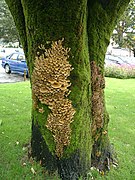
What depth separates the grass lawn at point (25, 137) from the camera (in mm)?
3390

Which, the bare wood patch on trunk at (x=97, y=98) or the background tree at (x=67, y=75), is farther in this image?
the bare wood patch on trunk at (x=97, y=98)

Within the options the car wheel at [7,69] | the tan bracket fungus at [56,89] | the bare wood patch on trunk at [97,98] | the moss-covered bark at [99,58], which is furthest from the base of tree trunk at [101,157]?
the car wheel at [7,69]

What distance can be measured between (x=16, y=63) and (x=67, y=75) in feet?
39.4

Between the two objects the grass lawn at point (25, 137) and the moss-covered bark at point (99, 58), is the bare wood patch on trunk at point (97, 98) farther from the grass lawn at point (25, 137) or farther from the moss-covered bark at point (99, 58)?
the grass lawn at point (25, 137)

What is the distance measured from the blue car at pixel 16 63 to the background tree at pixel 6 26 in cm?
1517

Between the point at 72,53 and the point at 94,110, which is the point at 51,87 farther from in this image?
the point at 94,110

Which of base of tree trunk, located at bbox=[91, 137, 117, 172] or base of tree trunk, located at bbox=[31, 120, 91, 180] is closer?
base of tree trunk, located at bbox=[31, 120, 91, 180]

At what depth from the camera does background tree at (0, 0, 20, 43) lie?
29.2m

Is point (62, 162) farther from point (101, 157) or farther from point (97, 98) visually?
point (97, 98)

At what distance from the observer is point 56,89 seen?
2.84 m

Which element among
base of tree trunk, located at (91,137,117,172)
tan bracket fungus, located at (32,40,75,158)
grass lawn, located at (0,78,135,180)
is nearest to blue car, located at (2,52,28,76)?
grass lawn, located at (0,78,135,180)

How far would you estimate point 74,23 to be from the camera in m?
2.58

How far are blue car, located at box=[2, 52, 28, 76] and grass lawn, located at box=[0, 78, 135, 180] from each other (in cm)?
622

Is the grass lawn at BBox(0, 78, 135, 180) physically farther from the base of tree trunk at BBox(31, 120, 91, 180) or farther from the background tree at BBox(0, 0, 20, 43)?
the background tree at BBox(0, 0, 20, 43)
